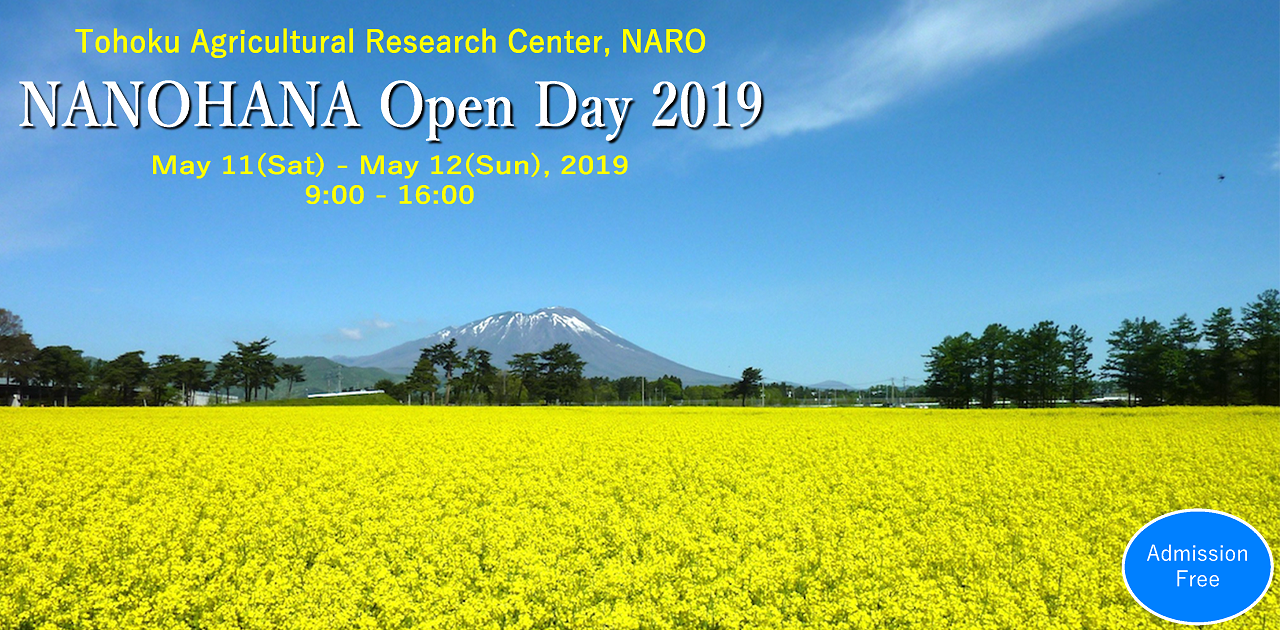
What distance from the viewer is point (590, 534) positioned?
31.0 feet

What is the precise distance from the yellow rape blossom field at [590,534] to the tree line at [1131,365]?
6135 centimetres

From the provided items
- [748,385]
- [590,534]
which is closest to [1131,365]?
[748,385]

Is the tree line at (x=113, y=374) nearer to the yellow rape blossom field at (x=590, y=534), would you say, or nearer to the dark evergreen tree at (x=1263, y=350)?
the yellow rape blossom field at (x=590, y=534)

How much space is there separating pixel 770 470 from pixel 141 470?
475 inches

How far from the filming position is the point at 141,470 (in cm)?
1354

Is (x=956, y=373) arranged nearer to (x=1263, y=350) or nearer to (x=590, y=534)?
(x=1263, y=350)

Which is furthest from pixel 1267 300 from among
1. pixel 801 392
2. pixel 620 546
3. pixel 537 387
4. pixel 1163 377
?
pixel 620 546

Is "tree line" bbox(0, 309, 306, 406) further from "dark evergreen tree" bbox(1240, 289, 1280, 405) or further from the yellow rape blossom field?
"dark evergreen tree" bbox(1240, 289, 1280, 405)

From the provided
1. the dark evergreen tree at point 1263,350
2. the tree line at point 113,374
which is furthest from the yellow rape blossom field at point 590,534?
the tree line at point 113,374

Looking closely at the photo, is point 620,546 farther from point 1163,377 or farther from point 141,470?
point 1163,377

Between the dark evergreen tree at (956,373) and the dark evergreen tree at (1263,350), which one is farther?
the dark evergreen tree at (956,373)

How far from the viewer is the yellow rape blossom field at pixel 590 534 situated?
283 inches

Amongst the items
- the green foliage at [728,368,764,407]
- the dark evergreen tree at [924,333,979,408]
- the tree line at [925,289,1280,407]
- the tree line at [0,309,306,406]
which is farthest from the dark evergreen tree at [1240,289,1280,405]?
the tree line at [0,309,306,406]

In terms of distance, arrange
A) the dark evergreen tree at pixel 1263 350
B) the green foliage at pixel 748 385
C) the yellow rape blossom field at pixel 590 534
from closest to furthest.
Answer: the yellow rape blossom field at pixel 590 534 → the dark evergreen tree at pixel 1263 350 → the green foliage at pixel 748 385
